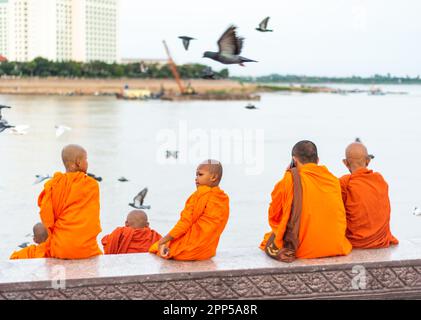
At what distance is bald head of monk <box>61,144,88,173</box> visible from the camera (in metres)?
3.14

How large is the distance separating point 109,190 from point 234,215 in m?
2.78

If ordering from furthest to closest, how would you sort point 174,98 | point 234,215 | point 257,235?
point 174,98 < point 234,215 < point 257,235

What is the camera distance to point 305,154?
3.16 meters

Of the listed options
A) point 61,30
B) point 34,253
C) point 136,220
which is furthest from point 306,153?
point 61,30

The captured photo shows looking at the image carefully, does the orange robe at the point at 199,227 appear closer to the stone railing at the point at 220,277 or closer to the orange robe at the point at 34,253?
the stone railing at the point at 220,277

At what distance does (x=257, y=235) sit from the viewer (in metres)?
8.34

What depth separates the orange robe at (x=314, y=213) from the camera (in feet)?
10.1

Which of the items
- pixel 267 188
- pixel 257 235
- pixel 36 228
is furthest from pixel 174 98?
pixel 36 228

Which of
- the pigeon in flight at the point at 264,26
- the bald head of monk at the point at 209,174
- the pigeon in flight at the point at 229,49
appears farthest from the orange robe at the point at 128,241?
the pigeon in flight at the point at 264,26

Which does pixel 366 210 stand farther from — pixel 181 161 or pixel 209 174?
pixel 181 161

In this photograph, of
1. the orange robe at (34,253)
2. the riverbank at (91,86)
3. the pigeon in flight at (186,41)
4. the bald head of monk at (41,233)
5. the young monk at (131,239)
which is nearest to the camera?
the orange robe at (34,253)

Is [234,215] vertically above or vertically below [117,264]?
below

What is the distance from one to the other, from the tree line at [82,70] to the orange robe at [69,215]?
59.5 metres

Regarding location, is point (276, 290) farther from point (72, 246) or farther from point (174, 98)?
point (174, 98)
